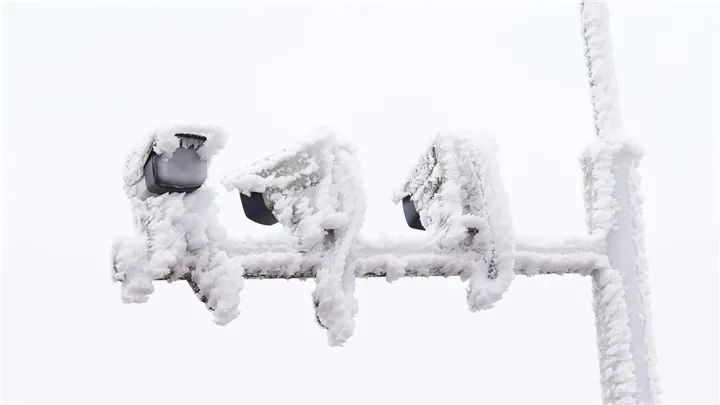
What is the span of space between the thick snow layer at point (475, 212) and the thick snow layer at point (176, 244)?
2.03 ft

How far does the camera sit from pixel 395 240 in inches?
92.4

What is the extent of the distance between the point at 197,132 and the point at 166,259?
1.01 ft

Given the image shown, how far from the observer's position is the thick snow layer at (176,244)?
199 centimetres

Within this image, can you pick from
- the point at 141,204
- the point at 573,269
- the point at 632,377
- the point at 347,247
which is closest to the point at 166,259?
the point at 141,204

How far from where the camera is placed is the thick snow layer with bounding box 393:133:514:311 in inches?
91.4

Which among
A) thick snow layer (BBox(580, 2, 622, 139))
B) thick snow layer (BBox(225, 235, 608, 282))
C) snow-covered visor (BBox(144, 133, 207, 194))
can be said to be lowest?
thick snow layer (BBox(225, 235, 608, 282))

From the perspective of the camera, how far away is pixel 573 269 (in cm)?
259

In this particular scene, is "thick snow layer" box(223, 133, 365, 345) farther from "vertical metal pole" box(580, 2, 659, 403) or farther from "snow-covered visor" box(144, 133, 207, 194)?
"vertical metal pole" box(580, 2, 659, 403)

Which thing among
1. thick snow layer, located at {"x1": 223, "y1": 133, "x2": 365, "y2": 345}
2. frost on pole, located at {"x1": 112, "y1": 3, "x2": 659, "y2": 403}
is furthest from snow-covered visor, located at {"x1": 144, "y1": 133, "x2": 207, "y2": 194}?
thick snow layer, located at {"x1": 223, "y1": 133, "x2": 365, "y2": 345}

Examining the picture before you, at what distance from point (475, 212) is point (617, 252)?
0.55 m

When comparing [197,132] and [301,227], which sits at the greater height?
[197,132]

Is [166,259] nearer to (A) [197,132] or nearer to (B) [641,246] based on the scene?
(A) [197,132]

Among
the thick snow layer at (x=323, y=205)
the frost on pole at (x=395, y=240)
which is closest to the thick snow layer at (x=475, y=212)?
the frost on pole at (x=395, y=240)

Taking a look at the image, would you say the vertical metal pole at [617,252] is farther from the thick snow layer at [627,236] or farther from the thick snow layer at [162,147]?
the thick snow layer at [162,147]
